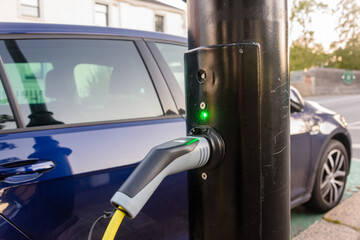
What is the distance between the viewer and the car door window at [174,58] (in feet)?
7.03

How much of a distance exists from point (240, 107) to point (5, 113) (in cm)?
118

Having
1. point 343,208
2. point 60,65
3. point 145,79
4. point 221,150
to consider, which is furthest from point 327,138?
point 221,150

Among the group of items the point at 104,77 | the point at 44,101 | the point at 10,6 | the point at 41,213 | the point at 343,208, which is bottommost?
the point at 343,208

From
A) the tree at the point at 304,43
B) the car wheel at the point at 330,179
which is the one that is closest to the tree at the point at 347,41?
the tree at the point at 304,43

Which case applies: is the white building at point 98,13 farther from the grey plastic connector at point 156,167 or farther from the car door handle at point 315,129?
the grey plastic connector at point 156,167

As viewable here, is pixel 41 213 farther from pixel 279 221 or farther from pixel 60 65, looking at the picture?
pixel 279 221

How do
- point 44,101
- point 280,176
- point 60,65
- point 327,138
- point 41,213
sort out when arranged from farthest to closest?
point 327,138, point 60,65, point 44,101, point 41,213, point 280,176

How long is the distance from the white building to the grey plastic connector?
14187 mm

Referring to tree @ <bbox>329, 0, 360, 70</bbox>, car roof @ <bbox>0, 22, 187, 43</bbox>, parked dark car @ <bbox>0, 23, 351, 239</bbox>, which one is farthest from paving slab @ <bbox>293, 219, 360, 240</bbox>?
tree @ <bbox>329, 0, 360, 70</bbox>

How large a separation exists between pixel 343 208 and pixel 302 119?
0.96 metres

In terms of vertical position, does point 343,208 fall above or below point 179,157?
below

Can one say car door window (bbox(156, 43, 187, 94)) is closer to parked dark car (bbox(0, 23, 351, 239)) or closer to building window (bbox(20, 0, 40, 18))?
parked dark car (bbox(0, 23, 351, 239))

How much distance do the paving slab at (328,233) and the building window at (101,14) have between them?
18430mm

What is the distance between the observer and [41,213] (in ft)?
4.36
